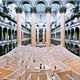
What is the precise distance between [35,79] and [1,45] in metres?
14.6

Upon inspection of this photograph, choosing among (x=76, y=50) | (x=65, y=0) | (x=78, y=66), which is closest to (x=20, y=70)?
(x=78, y=66)

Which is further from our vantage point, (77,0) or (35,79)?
(77,0)

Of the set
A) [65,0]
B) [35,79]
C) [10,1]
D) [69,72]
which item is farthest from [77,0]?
[35,79]

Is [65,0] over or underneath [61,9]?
over

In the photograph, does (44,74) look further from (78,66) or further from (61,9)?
(61,9)

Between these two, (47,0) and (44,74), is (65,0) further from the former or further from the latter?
(44,74)

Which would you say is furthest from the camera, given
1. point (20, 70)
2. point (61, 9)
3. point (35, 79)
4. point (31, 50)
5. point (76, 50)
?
point (61, 9)

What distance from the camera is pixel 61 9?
27.8 metres

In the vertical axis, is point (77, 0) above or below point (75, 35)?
above

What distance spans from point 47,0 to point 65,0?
4.44m

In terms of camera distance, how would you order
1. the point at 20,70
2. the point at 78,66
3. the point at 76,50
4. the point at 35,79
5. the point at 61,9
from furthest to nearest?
the point at 61,9 < the point at 76,50 < the point at 78,66 < the point at 20,70 < the point at 35,79

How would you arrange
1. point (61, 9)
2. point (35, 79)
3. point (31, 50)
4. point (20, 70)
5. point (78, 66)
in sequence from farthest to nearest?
point (61, 9)
point (31, 50)
point (78, 66)
point (20, 70)
point (35, 79)

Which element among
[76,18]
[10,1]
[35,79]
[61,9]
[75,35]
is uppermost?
[10,1]

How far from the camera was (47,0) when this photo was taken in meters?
27.9
